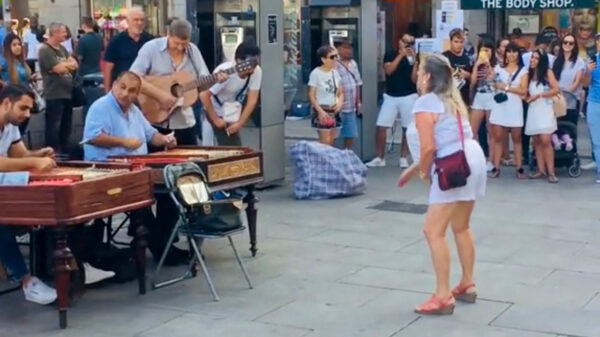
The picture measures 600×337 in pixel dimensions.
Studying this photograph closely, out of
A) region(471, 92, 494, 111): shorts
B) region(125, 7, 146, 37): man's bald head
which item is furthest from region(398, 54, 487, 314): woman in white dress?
region(471, 92, 494, 111): shorts

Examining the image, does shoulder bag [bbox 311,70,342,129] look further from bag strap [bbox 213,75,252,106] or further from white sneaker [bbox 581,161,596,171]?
white sneaker [bbox 581,161,596,171]

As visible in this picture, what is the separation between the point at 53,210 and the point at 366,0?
803 centimetres

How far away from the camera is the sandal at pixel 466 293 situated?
7430 mm

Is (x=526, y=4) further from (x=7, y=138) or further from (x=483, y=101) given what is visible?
(x=7, y=138)

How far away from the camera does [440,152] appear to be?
7012 millimetres

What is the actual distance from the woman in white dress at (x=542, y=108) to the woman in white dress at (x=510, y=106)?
0.11 metres

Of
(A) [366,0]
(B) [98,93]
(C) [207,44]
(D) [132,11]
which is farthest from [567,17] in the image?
(D) [132,11]

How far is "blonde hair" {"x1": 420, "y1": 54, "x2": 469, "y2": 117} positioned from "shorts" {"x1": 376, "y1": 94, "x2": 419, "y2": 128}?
6.44m

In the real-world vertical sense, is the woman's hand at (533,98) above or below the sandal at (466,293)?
above

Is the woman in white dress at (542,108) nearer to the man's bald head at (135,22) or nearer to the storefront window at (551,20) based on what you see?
the man's bald head at (135,22)

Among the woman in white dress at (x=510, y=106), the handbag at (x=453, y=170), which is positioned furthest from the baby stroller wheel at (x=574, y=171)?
the handbag at (x=453, y=170)

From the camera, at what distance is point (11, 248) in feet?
24.3

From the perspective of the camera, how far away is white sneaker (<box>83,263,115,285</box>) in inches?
315

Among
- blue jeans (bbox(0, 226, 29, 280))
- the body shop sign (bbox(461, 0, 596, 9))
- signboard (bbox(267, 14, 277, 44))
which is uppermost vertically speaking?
the body shop sign (bbox(461, 0, 596, 9))
